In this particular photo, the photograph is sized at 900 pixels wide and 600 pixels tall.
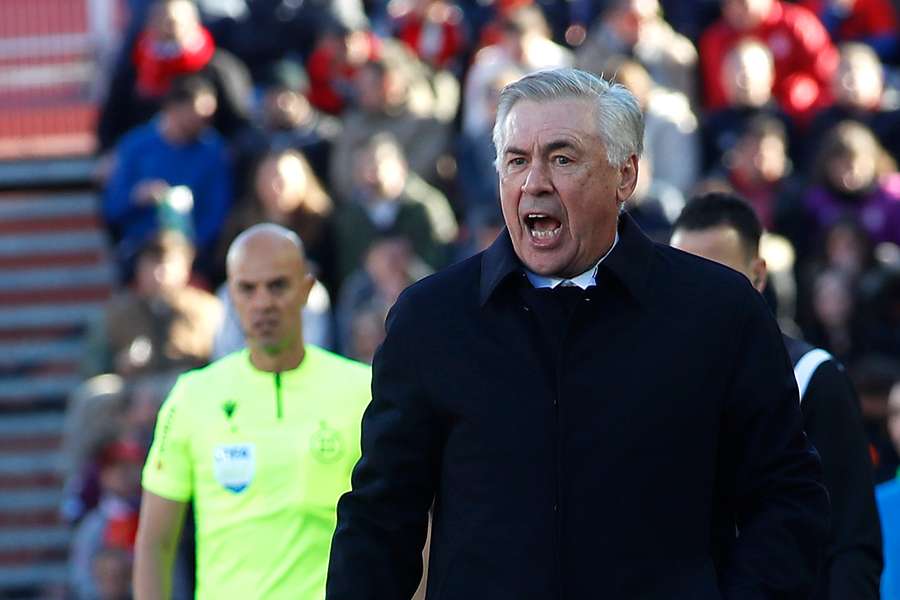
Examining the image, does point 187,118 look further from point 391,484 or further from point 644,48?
point 391,484

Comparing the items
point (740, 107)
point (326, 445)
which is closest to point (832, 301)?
point (740, 107)

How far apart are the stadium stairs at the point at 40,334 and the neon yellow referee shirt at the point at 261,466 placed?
705 centimetres

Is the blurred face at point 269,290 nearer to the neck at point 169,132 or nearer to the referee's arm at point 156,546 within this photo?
the referee's arm at point 156,546

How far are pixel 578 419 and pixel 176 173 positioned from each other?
356 inches

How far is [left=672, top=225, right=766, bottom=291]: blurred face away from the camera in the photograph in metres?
5.62

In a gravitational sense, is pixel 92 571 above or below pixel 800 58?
below

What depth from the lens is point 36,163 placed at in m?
14.7

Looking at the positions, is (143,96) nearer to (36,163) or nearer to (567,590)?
(36,163)

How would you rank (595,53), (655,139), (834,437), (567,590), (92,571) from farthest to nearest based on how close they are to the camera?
(595,53), (655,139), (92,571), (834,437), (567,590)

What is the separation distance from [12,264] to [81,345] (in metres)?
1.05

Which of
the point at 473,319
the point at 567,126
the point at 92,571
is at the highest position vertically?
the point at 567,126

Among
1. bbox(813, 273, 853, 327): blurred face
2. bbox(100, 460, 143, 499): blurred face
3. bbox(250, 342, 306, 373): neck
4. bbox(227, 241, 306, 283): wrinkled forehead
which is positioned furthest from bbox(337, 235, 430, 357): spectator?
bbox(250, 342, 306, 373): neck

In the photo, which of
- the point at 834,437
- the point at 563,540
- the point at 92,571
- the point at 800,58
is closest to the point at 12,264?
the point at 92,571

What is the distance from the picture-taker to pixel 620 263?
3.96 m
